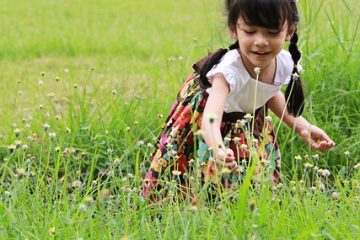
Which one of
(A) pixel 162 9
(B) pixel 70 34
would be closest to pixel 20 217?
(B) pixel 70 34

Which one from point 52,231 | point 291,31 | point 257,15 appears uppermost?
point 257,15

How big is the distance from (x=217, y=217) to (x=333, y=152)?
1.65 metres

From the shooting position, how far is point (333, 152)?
4250 mm

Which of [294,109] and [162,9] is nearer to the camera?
[294,109]

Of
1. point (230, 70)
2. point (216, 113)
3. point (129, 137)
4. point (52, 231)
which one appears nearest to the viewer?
point (52, 231)

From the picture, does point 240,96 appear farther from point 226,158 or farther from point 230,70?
point 226,158

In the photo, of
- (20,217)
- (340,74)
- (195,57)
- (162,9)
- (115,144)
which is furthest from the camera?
(162,9)

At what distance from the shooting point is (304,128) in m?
3.73

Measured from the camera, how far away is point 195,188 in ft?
8.66

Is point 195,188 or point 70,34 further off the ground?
point 195,188

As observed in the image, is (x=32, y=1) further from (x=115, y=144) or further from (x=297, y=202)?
(x=297, y=202)

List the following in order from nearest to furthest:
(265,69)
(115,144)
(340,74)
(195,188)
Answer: (195,188) → (265,69) → (115,144) → (340,74)

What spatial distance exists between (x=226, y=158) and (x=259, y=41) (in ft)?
2.30

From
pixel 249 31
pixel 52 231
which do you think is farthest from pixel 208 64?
pixel 52 231
